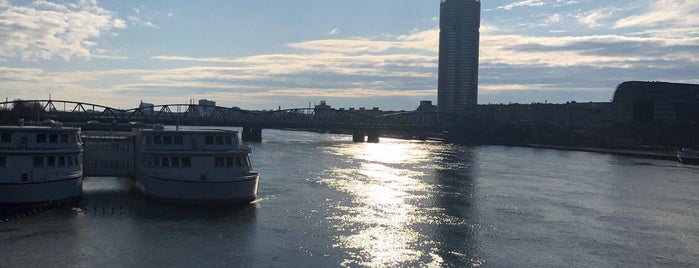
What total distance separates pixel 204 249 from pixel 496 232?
719 inches

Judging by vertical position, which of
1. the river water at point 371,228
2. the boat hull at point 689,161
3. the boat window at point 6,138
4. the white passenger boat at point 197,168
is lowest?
the river water at point 371,228

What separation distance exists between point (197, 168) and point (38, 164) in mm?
10536

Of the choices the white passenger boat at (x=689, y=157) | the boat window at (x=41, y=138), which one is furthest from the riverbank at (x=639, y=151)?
the boat window at (x=41, y=138)

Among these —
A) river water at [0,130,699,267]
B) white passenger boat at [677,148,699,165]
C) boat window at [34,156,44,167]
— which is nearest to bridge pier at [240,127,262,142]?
white passenger boat at [677,148,699,165]

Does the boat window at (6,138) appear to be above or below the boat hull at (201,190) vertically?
above

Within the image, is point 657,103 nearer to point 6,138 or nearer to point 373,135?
point 373,135

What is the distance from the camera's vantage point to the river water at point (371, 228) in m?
32.1

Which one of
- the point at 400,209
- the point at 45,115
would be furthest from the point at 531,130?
the point at 400,209

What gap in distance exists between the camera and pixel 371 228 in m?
39.8

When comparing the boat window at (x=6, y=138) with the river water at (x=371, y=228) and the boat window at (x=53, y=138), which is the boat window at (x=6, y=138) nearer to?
the boat window at (x=53, y=138)

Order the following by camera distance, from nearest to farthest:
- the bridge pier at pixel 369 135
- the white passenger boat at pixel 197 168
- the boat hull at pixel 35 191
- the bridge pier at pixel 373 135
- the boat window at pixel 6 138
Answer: the boat hull at pixel 35 191
the boat window at pixel 6 138
the white passenger boat at pixel 197 168
the bridge pier at pixel 369 135
the bridge pier at pixel 373 135

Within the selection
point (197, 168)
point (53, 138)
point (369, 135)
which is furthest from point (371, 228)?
point (369, 135)

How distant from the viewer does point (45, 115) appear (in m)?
144

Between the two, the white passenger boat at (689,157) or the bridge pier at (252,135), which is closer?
the white passenger boat at (689,157)
